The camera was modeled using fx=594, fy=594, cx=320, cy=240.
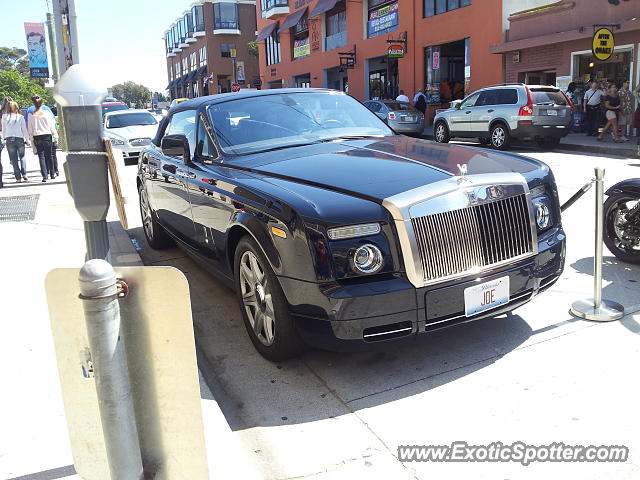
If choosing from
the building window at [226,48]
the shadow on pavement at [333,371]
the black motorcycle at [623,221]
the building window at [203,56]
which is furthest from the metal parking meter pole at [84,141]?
the building window at [203,56]

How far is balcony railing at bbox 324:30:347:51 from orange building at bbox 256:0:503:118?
0.18 feet

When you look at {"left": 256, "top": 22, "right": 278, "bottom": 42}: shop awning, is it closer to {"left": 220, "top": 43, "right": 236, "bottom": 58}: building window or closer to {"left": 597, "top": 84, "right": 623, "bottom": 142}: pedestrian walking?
{"left": 220, "top": 43, "right": 236, "bottom": 58}: building window

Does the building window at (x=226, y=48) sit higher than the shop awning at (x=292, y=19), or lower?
higher

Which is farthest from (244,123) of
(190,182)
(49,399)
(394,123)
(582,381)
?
(394,123)

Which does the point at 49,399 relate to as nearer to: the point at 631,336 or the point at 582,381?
the point at 582,381

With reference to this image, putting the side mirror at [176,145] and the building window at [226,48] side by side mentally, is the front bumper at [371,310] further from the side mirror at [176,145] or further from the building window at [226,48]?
the building window at [226,48]

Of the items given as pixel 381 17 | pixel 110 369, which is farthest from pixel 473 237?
pixel 381 17

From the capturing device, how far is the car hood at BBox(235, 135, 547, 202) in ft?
11.4

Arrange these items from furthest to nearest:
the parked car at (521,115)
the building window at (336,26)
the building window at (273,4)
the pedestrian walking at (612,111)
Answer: the building window at (273,4) → the building window at (336,26) → the pedestrian walking at (612,111) → the parked car at (521,115)

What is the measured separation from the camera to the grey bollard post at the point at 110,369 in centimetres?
165

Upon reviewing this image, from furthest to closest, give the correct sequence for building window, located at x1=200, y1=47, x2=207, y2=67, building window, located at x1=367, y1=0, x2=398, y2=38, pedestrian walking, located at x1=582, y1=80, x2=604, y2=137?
building window, located at x1=200, y1=47, x2=207, y2=67, building window, located at x1=367, y1=0, x2=398, y2=38, pedestrian walking, located at x1=582, y1=80, x2=604, y2=137

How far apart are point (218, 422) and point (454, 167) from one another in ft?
6.63

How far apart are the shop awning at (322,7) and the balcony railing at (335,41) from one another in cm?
147

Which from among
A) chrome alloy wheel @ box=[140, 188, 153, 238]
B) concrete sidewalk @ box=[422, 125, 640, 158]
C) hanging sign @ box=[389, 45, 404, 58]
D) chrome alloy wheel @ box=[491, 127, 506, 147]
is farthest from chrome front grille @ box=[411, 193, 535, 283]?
hanging sign @ box=[389, 45, 404, 58]
